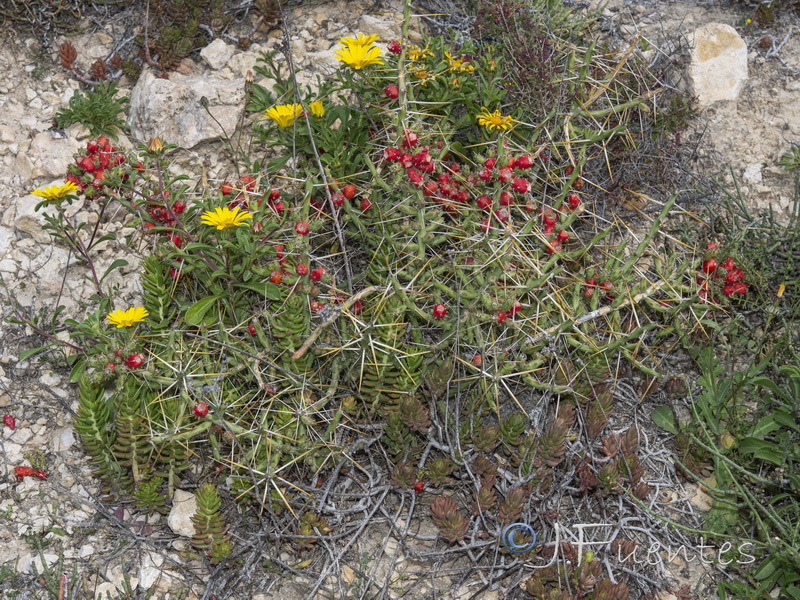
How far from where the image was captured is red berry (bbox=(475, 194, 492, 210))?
3943 millimetres

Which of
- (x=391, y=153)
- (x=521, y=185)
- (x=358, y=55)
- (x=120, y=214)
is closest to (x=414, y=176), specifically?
(x=391, y=153)

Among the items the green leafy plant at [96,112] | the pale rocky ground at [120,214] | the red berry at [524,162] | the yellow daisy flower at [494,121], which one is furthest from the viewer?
the green leafy plant at [96,112]

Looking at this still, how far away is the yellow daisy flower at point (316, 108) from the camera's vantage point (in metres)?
4.14

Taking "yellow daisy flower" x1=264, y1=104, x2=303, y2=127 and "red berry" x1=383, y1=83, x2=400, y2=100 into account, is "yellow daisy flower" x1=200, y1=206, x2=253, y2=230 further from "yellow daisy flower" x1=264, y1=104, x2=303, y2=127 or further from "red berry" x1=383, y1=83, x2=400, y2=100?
"red berry" x1=383, y1=83, x2=400, y2=100

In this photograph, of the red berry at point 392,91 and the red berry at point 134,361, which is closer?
the red berry at point 134,361

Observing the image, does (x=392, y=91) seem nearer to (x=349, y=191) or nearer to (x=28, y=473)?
(x=349, y=191)

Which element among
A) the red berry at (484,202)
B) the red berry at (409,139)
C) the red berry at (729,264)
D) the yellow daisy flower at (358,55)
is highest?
the yellow daisy flower at (358,55)

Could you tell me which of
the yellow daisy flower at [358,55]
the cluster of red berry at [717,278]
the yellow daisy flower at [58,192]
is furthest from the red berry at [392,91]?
the cluster of red berry at [717,278]

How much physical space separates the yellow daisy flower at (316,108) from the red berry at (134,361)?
5.50ft

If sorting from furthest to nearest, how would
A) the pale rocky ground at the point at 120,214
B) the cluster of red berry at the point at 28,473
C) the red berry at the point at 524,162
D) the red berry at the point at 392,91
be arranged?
the red berry at the point at 392,91, the red berry at the point at 524,162, the cluster of red berry at the point at 28,473, the pale rocky ground at the point at 120,214

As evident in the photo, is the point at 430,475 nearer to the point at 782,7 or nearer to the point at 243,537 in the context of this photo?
the point at 243,537

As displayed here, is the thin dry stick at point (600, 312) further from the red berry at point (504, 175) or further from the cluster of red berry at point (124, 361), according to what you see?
the cluster of red berry at point (124, 361)

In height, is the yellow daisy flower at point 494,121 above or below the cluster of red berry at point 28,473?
above

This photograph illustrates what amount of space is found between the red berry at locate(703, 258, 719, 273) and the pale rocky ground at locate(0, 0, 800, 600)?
0.75 metres
